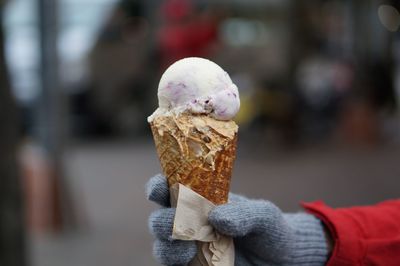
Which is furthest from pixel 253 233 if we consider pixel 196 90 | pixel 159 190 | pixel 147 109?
pixel 147 109

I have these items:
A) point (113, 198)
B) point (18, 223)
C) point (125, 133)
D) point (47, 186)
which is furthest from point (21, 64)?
point (18, 223)

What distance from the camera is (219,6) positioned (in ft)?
48.8

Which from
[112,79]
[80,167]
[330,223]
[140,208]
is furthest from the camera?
[112,79]

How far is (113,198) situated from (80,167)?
8.21ft

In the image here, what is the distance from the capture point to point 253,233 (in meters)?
1.79

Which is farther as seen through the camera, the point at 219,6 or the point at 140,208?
the point at 219,6

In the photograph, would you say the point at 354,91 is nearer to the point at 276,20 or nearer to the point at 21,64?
the point at 276,20

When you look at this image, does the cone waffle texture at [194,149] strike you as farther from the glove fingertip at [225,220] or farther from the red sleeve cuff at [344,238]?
the red sleeve cuff at [344,238]

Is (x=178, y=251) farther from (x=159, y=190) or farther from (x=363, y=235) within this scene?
(x=363, y=235)

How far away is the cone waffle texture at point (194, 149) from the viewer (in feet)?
5.51

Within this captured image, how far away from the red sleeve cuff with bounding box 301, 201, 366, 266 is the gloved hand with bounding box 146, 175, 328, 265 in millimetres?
43

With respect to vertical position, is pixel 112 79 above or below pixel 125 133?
above

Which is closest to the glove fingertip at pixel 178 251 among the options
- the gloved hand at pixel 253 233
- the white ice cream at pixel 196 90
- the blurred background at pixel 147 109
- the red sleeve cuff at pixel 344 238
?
the gloved hand at pixel 253 233

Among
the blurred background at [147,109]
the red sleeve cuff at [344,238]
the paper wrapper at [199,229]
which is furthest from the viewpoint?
the blurred background at [147,109]
